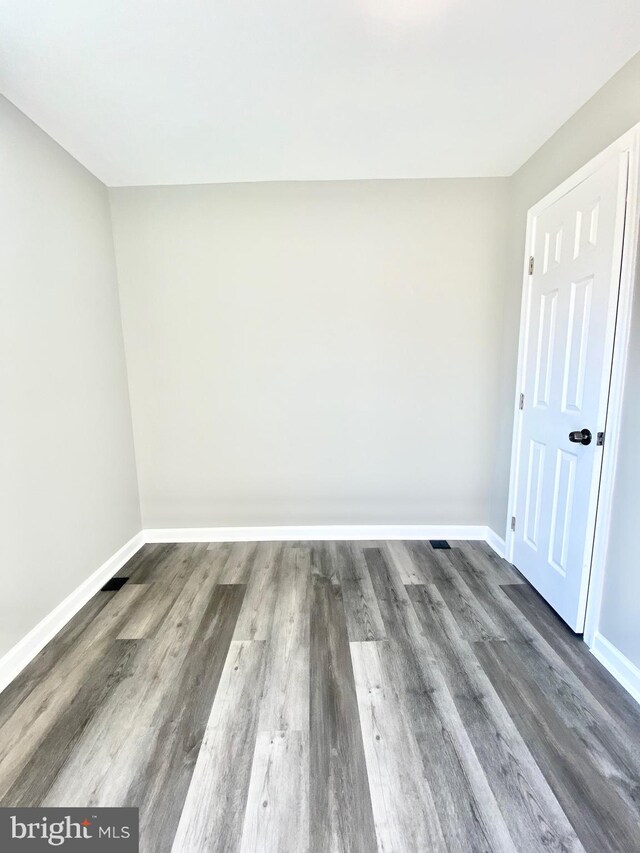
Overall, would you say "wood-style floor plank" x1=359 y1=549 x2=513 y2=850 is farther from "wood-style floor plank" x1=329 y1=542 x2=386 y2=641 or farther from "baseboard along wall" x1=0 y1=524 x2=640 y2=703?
"baseboard along wall" x1=0 y1=524 x2=640 y2=703

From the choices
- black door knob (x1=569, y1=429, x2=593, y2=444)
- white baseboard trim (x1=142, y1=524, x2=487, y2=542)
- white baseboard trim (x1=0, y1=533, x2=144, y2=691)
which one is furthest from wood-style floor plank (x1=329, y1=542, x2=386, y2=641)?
white baseboard trim (x1=0, y1=533, x2=144, y2=691)

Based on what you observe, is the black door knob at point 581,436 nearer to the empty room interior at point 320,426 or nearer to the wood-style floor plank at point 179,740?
the empty room interior at point 320,426

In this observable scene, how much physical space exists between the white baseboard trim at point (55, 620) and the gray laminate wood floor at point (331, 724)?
0.23 ft

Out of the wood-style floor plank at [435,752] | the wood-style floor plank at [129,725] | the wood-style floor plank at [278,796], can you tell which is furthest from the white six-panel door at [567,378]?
the wood-style floor plank at [129,725]

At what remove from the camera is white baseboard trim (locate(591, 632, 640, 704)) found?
4.91 feet

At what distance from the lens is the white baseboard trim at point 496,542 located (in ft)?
8.45

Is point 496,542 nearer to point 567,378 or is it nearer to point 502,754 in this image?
point 567,378

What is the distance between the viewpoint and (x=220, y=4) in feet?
4.17

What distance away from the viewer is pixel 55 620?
1905 mm

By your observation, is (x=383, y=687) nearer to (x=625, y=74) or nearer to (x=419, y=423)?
(x=419, y=423)

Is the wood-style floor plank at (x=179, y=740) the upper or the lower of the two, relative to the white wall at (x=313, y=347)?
lower

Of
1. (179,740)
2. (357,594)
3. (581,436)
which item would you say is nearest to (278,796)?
(179,740)

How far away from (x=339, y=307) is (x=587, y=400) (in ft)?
5.29

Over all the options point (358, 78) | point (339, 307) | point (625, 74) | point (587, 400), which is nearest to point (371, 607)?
point (587, 400)
